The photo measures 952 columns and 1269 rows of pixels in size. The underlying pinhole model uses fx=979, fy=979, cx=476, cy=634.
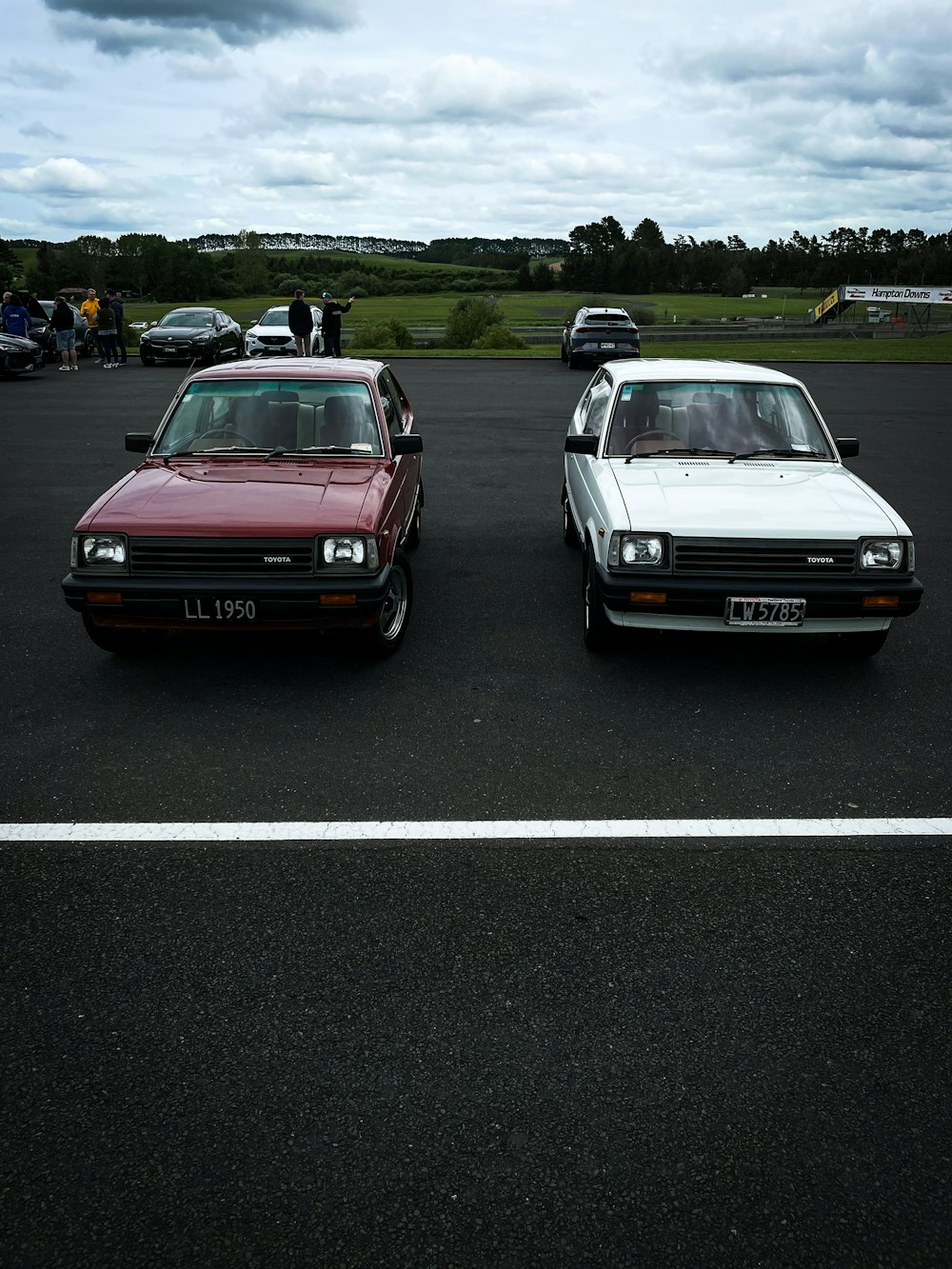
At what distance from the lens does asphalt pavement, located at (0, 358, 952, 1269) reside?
225cm

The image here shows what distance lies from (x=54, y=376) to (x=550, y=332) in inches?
966

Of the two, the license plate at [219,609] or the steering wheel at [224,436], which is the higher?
the steering wheel at [224,436]

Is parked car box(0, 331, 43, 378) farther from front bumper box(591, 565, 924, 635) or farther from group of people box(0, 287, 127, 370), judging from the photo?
front bumper box(591, 565, 924, 635)

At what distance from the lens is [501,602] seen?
687 centimetres

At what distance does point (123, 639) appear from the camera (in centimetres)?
561

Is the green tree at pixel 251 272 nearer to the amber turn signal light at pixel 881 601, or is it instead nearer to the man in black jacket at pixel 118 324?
the man in black jacket at pixel 118 324

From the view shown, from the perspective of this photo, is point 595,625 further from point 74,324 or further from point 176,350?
point 176,350

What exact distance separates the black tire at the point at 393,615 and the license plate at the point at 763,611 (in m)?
1.86

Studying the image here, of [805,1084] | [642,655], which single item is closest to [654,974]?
[805,1084]

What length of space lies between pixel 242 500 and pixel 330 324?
57.5ft

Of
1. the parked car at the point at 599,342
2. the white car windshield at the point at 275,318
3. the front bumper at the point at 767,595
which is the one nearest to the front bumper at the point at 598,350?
the parked car at the point at 599,342

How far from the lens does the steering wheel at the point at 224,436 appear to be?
6324 millimetres

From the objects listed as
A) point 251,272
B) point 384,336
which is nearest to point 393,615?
point 384,336

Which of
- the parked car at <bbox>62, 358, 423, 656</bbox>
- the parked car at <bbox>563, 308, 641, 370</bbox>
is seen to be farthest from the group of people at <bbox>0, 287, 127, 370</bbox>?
the parked car at <bbox>62, 358, 423, 656</bbox>
